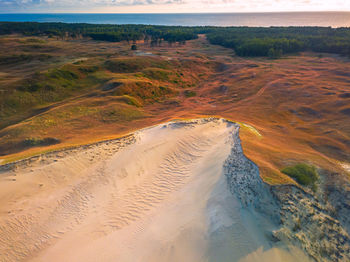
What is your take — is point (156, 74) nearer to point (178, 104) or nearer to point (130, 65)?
point (130, 65)

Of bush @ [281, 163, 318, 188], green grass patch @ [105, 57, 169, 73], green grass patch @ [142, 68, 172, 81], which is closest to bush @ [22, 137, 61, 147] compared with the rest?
bush @ [281, 163, 318, 188]

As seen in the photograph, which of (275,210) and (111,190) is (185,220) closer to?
(275,210)

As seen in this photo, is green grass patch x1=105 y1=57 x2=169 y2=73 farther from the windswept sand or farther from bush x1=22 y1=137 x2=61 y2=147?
the windswept sand

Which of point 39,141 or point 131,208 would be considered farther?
point 39,141

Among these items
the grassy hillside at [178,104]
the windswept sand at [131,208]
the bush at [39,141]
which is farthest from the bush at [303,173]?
the bush at [39,141]

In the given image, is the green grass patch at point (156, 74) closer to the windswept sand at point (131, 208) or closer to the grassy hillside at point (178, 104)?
the grassy hillside at point (178, 104)

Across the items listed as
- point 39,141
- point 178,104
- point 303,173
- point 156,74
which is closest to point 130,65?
→ point 156,74
